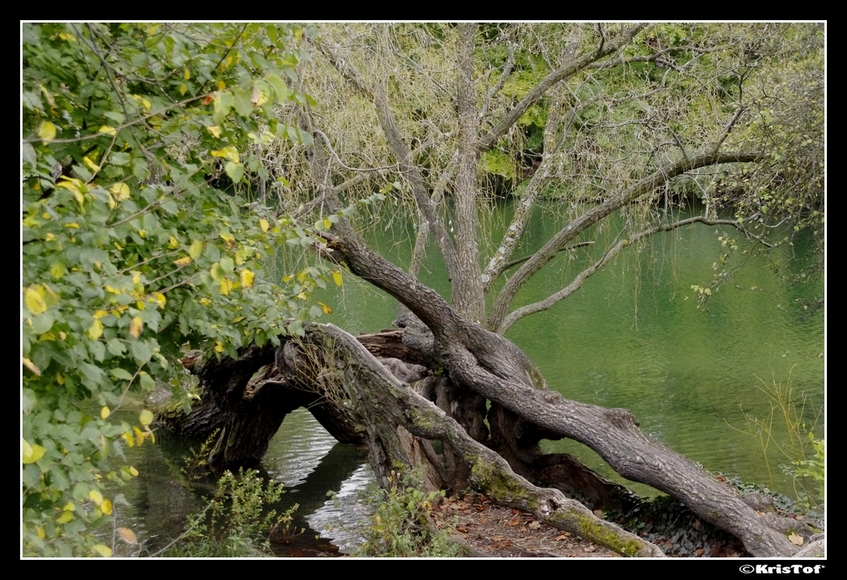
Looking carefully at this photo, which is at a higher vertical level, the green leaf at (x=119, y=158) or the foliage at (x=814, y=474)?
the green leaf at (x=119, y=158)

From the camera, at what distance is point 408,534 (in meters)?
5.90

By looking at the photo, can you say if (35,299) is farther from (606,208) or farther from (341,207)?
(606,208)

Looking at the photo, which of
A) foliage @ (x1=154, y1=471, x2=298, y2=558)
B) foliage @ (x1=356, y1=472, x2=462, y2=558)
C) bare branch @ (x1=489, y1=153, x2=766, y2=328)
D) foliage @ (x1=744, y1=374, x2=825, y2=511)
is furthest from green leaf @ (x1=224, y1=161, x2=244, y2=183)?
bare branch @ (x1=489, y1=153, x2=766, y2=328)

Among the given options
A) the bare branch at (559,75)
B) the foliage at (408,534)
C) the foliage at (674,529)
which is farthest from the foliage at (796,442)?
the bare branch at (559,75)

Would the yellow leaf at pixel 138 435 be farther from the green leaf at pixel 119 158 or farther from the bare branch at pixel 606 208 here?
the bare branch at pixel 606 208

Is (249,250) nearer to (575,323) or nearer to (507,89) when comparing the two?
(507,89)

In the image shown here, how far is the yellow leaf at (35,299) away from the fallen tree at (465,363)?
3463 millimetres

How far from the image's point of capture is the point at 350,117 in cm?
859

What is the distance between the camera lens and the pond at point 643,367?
866 centimetres

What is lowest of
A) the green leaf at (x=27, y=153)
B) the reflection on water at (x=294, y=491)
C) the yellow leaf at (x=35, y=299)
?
the reflection on water at (x=294, y=491)

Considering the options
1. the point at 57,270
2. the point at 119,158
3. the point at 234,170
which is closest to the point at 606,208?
the point at 234,170

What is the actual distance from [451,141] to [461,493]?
3962 millimetres

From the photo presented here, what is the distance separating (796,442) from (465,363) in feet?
14.1

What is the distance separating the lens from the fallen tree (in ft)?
21.6
